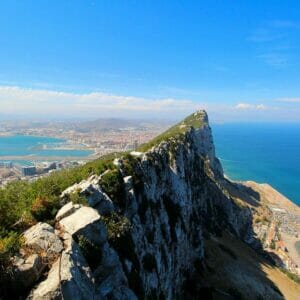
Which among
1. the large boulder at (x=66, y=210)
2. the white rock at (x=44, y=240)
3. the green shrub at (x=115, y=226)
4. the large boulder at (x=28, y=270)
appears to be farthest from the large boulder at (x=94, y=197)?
the large boulder at (x=28, y=270)

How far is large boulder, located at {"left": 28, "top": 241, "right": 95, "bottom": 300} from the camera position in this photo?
1044cm

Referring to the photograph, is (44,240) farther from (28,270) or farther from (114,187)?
(114,187)

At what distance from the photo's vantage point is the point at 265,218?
11094 centimetres

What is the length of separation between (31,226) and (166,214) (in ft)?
72.9

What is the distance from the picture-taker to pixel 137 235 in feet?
78.4

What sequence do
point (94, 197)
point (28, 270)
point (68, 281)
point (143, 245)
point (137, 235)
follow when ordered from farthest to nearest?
point (143, 245), point (137, 235), point (94, 197), point (28, 270), point (68, 281)

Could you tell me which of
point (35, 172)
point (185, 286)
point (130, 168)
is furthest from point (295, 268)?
point (35, 172)

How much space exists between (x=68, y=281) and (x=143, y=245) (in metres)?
14.3

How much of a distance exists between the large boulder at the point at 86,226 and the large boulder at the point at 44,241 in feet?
3.24

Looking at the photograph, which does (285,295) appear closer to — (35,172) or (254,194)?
(254,194)

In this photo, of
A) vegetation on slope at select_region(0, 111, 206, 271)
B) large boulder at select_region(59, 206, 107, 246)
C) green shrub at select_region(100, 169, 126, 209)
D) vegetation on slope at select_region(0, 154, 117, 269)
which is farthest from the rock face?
vegetation on slope at select_region(0, 154, 117, 269)

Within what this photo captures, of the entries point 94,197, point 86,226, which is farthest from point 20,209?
point 94,197

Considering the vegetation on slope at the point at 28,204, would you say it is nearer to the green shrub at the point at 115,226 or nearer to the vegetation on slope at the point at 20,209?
the vegetation on slope at the point at 20,209

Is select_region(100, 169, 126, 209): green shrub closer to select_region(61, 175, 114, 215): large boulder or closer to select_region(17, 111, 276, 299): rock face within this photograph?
select_region(17, 111, 276, 299): rock face
